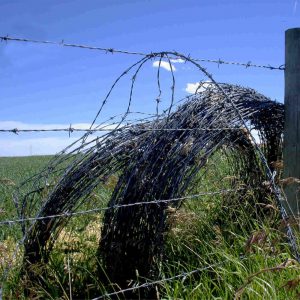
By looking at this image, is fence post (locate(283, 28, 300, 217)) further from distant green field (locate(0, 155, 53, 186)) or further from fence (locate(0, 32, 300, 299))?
distant green field (locate(0, 155, 53, 186))

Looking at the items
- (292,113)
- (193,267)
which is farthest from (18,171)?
(193,267)

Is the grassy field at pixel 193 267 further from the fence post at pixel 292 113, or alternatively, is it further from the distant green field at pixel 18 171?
the distant green field at pixel 18 171

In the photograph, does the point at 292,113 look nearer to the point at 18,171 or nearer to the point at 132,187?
the point at 132,187

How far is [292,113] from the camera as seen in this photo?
355 centimetres

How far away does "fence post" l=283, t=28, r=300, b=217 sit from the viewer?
3.46 metres

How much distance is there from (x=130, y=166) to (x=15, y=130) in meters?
0.80

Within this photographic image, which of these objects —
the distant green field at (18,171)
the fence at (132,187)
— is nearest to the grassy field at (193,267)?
the fence at (132,187)

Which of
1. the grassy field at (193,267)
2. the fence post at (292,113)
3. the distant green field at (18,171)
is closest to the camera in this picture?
the grassy field at (193,267)

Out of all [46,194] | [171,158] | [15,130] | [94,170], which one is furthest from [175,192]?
[15,130]

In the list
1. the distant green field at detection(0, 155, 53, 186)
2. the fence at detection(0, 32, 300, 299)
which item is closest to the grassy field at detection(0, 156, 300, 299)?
the fence at detection(0, 32, 300, 299)

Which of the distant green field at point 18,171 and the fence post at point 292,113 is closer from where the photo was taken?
the fence post at point 292,113

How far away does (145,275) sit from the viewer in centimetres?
301

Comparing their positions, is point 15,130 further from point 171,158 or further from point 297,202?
point 297,202

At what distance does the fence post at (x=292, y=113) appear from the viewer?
11.4ft
